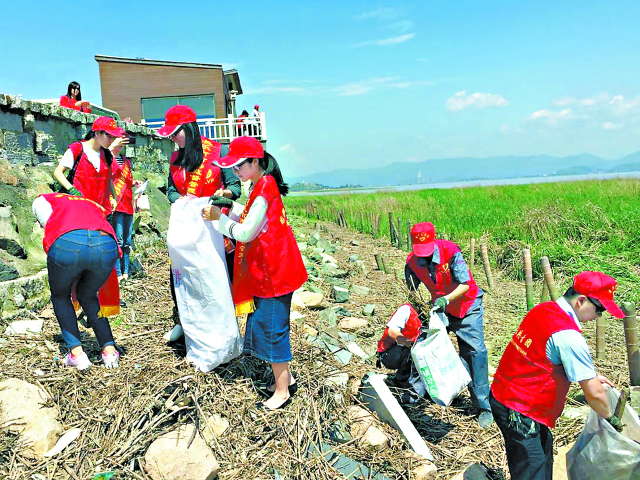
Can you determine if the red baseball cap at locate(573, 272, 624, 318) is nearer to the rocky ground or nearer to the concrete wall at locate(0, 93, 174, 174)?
the rocky ground

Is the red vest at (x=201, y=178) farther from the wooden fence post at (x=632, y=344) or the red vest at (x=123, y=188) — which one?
the wooden fence post at (x=632, y=344)

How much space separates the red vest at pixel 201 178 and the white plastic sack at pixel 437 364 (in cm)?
151

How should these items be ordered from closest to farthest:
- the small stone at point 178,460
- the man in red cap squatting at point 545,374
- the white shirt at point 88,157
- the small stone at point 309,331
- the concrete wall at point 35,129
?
1. the man in red cap squatting at point 545,374
2. the small stone at point 178,460
3. the white shirt at point 88,157
4. the small stone at point 309,331
5. the concrete wall at point 35,129

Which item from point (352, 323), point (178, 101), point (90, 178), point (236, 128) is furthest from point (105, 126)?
point (178, 101)

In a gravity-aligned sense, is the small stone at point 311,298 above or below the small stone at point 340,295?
above

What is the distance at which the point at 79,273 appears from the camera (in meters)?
2.85

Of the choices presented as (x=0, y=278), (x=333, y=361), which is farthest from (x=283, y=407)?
(x=0, y=278)

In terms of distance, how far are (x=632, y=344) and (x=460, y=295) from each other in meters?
1.52

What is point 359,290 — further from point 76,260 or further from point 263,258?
point 76,260

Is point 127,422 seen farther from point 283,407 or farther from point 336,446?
point 336,446

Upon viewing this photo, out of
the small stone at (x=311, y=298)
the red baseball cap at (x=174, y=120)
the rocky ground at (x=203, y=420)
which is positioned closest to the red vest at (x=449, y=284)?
the rocky ground at (x=203, y=420)

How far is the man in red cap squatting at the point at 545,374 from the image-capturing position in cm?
208

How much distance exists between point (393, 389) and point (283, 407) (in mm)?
907

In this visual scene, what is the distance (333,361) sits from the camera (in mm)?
3537
